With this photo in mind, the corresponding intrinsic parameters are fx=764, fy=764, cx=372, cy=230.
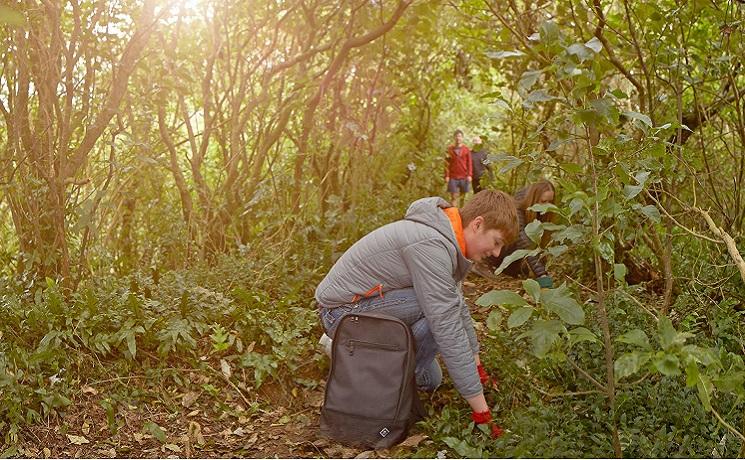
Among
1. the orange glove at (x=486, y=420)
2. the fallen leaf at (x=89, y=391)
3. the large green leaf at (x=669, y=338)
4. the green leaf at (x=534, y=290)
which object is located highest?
the green leaf at (x=534, y=290)

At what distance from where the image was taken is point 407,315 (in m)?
4.26

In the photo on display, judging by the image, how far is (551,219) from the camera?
21.6 feet

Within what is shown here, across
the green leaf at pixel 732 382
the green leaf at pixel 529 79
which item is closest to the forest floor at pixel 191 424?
the green leaf at pixel 732 382

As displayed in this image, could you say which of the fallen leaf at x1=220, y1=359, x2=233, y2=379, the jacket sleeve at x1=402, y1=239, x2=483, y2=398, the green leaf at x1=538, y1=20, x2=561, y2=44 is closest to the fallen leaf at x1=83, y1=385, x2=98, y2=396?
the fallen leaf at x1=220, y1=359, x2=233, y2=379

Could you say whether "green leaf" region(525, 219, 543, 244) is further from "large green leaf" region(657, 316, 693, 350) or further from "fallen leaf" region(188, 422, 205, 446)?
"fallen leaf" region(188, 422, 205, 446)

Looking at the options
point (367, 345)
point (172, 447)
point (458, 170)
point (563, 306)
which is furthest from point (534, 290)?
point (458, 170)

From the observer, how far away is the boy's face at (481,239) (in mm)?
3941

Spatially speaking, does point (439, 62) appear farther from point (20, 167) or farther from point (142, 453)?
point (142, 453)

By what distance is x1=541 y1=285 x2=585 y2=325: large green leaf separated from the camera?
2663 millimetres

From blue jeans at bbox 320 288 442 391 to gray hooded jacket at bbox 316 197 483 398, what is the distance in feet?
0.16

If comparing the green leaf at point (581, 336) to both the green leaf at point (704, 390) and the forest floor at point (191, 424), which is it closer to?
the green leaf at point (704, 390)

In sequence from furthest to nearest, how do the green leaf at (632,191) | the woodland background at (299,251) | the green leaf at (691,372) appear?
the woodland background at (299,251) → the green leaf at (632,191) → the green leaf at (691,372)

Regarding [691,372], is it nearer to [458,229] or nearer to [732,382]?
[732,382]

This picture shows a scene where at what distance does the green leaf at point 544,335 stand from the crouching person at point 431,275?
116 cm
